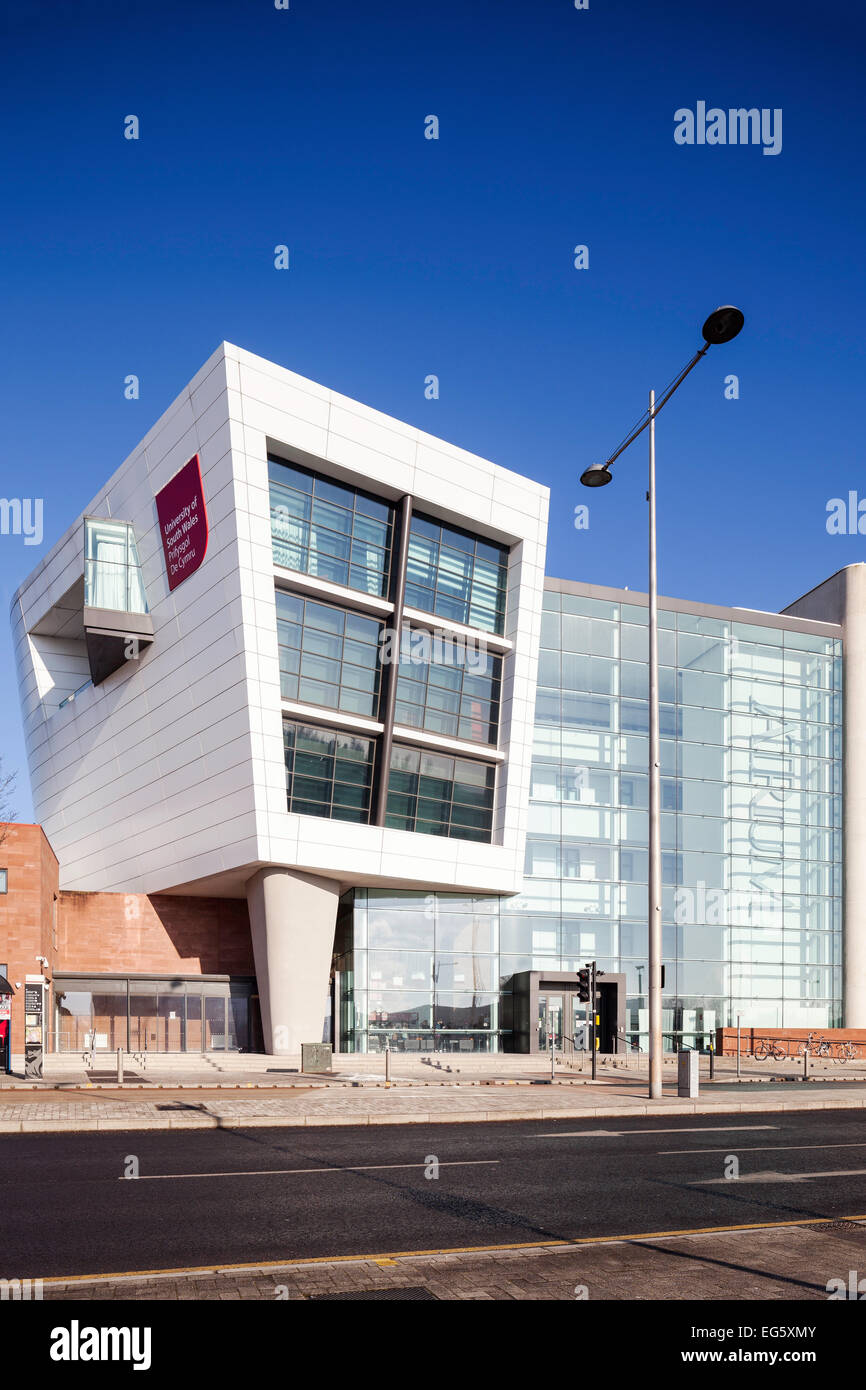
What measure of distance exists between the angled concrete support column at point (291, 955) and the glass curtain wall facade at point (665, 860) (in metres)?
2.86

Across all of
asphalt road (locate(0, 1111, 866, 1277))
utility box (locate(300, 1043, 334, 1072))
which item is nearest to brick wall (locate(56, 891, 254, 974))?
utility box (locate(300, 1043, 334, 1072))

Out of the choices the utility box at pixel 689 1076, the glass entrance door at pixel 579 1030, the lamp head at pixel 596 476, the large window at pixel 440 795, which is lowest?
the glass entrance door at pixel 579 1030

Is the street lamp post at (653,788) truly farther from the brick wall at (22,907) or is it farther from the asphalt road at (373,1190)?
the brick wall at (22,907)

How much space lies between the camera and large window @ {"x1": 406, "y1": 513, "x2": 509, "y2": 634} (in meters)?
39.8

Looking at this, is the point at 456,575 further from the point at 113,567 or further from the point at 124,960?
the point at 124,960

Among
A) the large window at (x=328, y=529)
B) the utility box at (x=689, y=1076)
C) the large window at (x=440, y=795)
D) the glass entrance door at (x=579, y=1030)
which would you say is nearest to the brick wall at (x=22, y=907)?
the large window at (x=440, y=795)

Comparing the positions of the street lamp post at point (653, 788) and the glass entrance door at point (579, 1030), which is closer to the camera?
the street lamp post at point (653, 788)

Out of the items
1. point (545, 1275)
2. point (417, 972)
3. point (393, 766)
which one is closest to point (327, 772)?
point (393, 766)

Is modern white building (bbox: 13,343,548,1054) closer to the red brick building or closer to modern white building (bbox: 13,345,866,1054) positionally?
modern white building (bbox: 13,345,866,1054)

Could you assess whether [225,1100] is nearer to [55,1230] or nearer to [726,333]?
[55,1230]

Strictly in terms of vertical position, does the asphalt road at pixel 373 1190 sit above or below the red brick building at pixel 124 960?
above

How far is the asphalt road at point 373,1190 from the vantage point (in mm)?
8766
